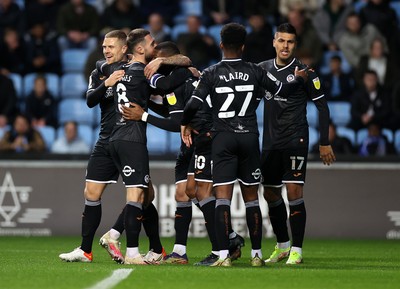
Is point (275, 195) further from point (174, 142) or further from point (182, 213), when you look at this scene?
point (174, 142)

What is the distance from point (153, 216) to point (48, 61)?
8980mm

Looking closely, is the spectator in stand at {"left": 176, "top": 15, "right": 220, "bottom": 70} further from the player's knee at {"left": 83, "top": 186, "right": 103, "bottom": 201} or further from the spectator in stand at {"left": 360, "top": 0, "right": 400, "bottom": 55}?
the player's knee at {"left": 83, "top": 186, "right": 103, "bottom": 201}

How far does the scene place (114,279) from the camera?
8969 millimetres

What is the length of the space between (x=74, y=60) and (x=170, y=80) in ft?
31.3

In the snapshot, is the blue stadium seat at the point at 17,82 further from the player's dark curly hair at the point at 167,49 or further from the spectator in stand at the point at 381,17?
the player's dark curly hair at the point at 167,49

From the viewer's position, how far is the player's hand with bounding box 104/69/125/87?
1067cm

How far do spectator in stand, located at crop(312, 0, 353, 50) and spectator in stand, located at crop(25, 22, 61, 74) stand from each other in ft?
16.6

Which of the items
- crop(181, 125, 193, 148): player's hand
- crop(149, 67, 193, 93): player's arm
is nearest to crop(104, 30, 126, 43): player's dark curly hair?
crop(149, 67, 193, 93): player's arm

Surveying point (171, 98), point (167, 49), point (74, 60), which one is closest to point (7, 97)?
point (74, 60)

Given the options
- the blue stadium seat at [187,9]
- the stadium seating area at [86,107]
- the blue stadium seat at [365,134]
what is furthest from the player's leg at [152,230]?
the blue stadium seat at [187,9]

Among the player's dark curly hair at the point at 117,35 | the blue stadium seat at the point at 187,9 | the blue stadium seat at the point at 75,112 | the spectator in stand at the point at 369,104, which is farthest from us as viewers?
the blue stadium seat at the point at 187,9

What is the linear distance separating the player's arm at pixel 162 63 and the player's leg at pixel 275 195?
143 cm

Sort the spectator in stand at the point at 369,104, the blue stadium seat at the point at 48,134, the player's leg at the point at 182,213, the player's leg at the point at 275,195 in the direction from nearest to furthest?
1. the player's leg at the point at 182,213
2. the player's leg at the point at 275,195
3. the blue stadium seat at the point at 48,134
4. the spectator in stand at the point at 369,104

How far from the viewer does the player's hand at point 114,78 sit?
35.0ft
